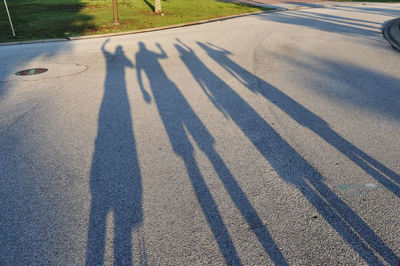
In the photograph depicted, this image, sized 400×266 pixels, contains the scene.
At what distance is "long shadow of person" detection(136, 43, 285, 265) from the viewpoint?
3.07 meters

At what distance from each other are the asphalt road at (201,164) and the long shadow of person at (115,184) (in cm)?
2

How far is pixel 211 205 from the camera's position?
11.1 ft

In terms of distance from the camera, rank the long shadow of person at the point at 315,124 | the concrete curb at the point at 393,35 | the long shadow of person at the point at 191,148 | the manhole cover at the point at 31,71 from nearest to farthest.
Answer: the long shadow of person at the point at 191,148
the long shadow of person at the point at 315,124
the manhole cover at the point at 31,71
the concrete curb at the point at 393,35

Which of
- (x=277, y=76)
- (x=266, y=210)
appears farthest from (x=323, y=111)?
(x=266, y=210)

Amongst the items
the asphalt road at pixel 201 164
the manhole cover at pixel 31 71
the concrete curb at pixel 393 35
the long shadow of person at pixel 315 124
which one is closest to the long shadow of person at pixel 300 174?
the asphalt road at pixel 201 164

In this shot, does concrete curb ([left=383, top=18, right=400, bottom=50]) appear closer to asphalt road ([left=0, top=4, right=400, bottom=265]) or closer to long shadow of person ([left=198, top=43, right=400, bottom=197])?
asphalt road ([left=0, top=4, right=400, bottom=265])

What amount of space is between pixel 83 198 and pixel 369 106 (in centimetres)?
516

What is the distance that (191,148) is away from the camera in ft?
14.8

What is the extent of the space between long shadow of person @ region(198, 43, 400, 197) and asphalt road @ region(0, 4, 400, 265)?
2 centimetres

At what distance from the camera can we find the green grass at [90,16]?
576 inches

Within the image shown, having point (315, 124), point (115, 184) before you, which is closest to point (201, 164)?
point (115, 184)

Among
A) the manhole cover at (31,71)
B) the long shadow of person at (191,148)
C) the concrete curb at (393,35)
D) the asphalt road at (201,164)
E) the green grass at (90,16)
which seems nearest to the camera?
the asphalt road at (201,164)

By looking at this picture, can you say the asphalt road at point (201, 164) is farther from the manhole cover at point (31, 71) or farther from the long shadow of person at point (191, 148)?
the manhole cover at point (31, 71)

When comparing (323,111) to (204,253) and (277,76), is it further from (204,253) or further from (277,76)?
(204,253)
